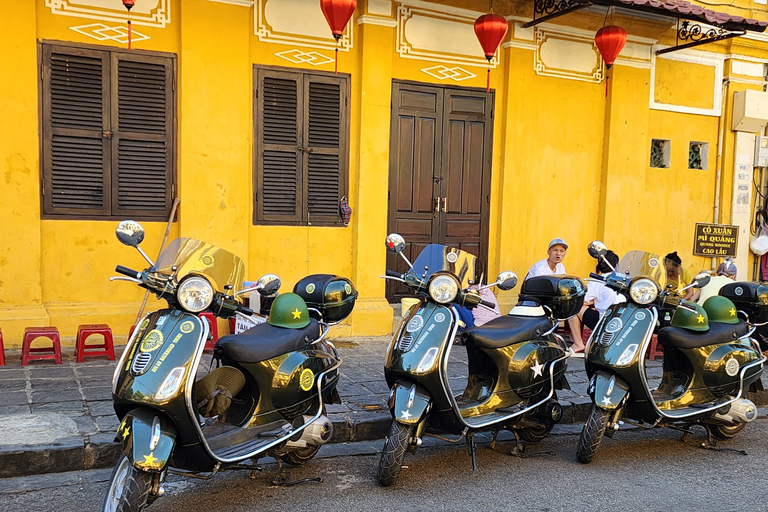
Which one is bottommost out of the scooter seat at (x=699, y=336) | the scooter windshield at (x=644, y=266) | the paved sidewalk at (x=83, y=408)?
the paved sidewalk at (x=83, y=408)

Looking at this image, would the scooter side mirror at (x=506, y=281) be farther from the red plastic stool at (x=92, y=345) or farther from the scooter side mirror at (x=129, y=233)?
the red plastic stool at (x=92, y=345)

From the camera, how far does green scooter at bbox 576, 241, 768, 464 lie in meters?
4.86

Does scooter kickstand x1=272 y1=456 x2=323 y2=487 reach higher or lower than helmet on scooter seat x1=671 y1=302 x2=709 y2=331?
lower

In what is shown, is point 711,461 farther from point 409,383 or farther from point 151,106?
point 151,106

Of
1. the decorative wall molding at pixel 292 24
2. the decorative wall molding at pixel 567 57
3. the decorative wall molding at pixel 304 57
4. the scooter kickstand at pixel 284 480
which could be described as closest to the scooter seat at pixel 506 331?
the scooter kickstand at pixel 284 480

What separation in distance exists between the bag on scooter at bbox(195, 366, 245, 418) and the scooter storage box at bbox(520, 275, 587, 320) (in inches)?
89.5

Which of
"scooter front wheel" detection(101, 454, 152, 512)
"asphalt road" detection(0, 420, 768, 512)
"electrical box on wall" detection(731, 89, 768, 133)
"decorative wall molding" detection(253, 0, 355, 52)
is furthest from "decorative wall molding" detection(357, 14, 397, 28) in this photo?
"scooter front wheel" detection(101, 454, 152, 512)

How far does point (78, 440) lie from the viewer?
14.9 ft

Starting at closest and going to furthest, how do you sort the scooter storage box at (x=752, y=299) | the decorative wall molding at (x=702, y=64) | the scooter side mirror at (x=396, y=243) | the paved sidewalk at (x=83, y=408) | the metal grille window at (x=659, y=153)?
the paved sidewalk at (x=83, y=408) → the scooter side mirror at (x=396, y=243) → the scooter storage box at (x=752, y=299) → the decorative wall molding at (x=702, y=64) → the metal grille window at (x=659, y=153)

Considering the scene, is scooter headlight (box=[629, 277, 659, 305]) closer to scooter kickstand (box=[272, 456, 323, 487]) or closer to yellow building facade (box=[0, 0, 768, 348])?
scooter kickstand (box=[272, 456, 323, 487])

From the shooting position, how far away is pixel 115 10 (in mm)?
7184

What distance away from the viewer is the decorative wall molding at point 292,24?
7832 millimetres

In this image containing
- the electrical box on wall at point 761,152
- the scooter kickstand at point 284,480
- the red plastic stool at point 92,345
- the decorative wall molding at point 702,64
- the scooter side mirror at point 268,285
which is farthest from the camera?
the electrical box on wall at point 761,152

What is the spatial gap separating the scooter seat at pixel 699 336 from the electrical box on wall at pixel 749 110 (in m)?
6.24
